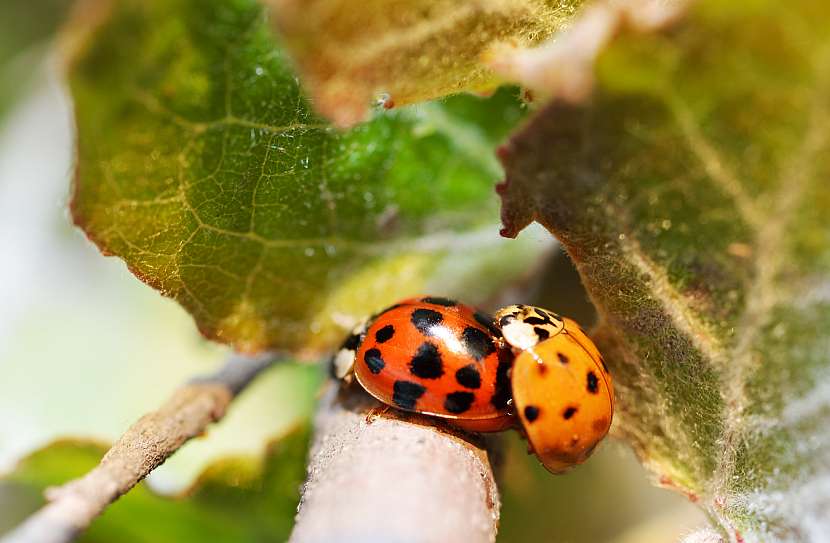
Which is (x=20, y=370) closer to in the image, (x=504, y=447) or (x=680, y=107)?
(x=504, y=447)

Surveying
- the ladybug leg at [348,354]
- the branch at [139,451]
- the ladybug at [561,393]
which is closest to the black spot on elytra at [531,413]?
the ladybug at [561,393]

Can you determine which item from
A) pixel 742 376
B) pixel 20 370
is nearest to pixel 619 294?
pixel 742 376

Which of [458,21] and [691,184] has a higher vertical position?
[458,21]

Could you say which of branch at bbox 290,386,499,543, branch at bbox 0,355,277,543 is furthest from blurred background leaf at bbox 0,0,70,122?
branch at bbox 290,386,499,543

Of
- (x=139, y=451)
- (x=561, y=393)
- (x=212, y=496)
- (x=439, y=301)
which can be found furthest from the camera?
(x=212, y=496)

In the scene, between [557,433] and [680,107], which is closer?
[680,107]

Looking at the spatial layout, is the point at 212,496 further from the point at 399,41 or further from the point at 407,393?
the point at 399,41

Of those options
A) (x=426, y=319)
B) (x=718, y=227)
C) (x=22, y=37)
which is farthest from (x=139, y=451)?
(x=22, y=37)
